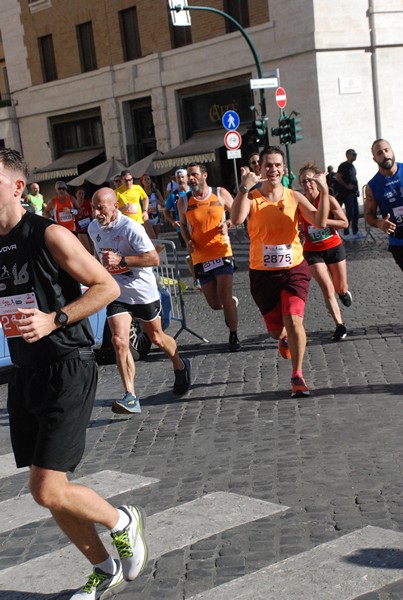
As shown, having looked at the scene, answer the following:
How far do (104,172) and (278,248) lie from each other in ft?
99.6

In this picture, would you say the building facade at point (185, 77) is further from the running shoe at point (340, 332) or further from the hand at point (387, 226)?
the hand at point (387, 226)

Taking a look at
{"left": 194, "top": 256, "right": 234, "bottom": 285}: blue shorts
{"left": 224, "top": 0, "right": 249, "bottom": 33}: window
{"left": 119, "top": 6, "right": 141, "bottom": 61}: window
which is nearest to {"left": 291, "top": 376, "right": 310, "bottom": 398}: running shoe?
{"left": 194, "top": 256, "right": 234, "bottom": 285}: blue shorts

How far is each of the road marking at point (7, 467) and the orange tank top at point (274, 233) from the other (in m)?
2.66

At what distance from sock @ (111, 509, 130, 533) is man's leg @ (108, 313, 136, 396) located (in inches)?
141

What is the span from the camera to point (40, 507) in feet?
18.6

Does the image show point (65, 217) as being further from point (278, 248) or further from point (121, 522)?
point (121, 522)

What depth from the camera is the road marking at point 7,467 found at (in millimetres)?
6499

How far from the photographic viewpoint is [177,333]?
11289mm

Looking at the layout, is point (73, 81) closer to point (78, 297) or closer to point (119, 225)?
point (119, 225)

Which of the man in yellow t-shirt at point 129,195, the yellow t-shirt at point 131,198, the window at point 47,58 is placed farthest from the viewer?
the window at point 47,58

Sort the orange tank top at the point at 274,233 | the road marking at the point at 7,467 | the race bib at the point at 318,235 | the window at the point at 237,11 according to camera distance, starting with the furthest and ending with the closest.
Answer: the window at the point at 237,11 < the race bib at the point at 318,235 < the orange tank top at the point at 274,233 < the road marking at the point at 7,467

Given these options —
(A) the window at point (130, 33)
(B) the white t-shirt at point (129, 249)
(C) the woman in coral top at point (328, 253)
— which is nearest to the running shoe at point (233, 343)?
(C) the woman in coral top at point (328, 253)

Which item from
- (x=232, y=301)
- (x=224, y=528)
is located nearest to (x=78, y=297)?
(x=224, y=528)

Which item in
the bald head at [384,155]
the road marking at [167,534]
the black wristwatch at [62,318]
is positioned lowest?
the road marking at [167,534]
